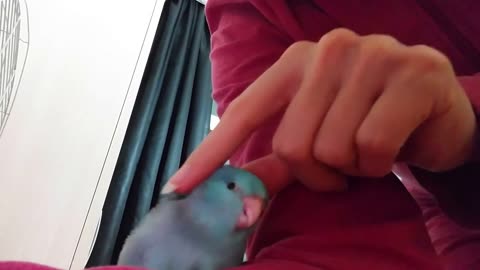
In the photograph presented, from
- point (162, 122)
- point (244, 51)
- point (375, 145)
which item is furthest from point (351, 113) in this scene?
point (162, 122)

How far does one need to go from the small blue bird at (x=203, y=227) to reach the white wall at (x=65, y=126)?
1.20 meters

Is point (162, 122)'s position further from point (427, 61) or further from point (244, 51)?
point (427, 61)

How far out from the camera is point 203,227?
11.4 inches

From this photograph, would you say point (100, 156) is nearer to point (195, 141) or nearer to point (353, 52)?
point (195, 141)

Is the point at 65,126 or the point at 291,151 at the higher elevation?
the point at 291,151

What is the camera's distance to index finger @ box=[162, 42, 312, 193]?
29 centimetres

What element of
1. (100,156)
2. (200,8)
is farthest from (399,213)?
(200,8)

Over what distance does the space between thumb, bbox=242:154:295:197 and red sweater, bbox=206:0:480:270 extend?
1 centimetres

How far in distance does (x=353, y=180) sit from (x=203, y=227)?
3.7 inches

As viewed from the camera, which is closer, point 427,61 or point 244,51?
point 427,61

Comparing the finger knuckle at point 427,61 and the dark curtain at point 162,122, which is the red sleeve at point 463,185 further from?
the dark curtain at point 162,122

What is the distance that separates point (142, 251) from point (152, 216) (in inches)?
0.8

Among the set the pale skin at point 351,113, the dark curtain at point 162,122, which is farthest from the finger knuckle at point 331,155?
the dark curtain at point 162,122

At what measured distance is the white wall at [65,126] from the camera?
1.42 m
